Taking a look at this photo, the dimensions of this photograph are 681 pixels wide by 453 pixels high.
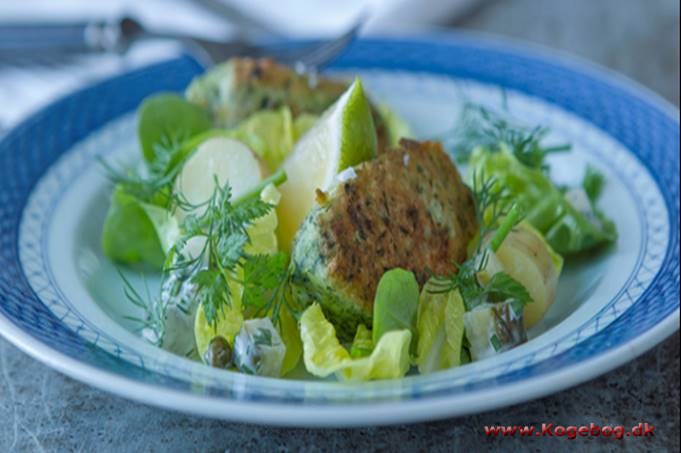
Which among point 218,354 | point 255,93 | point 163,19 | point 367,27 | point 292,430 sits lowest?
point 163,19

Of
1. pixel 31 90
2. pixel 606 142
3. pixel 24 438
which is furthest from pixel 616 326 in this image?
pixel 31 90

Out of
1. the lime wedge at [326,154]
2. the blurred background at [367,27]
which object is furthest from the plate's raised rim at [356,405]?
the blurred background at [367,27]

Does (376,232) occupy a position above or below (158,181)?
A: above

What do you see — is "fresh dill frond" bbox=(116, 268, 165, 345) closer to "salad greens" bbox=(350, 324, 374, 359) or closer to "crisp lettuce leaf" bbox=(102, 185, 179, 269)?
"crisp lettuce leaf" bbox=(102, 185, 179, 269)

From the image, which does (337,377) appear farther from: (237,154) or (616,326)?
(237,154)

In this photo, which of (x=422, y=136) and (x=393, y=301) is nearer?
(x=393, y=301)

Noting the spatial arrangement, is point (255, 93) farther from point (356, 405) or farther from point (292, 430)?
point (356, 405)

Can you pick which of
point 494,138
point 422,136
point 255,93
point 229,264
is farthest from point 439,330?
point 422,136
